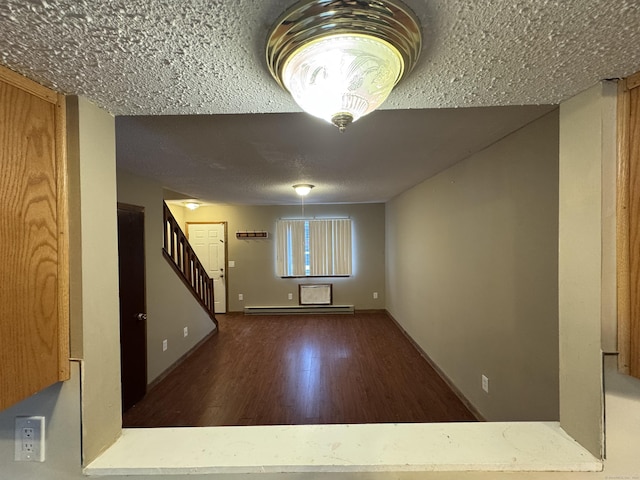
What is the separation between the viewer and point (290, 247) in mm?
5730

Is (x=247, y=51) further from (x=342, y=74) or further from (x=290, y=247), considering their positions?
(x=290, y=247)

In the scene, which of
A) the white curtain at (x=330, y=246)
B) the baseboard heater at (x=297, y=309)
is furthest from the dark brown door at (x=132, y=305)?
the white curtain at (x=330, y=246)

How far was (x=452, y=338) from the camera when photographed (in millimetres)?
2779

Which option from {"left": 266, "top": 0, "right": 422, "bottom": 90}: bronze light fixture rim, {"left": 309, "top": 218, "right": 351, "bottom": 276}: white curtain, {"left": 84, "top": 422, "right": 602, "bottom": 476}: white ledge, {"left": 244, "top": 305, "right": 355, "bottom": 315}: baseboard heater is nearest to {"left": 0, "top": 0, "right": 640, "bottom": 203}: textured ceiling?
{"left": 266, "top": 0, "right": 422, "bottom": 90}: bronze light fixture rim

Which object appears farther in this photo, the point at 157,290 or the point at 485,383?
the point at 157,290

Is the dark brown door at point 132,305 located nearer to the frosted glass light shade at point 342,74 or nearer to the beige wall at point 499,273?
the frosted glass light shade at point 342,74

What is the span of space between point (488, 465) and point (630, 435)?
41cm

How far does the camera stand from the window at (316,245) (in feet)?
18.7

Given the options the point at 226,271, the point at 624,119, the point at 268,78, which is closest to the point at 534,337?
the point at 624,119

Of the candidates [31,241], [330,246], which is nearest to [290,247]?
[330,246]

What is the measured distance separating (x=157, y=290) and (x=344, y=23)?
3.27 metres

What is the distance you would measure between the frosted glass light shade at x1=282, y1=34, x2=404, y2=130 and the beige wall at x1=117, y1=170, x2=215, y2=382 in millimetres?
2611

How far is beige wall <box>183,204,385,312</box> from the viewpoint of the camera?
5734mm

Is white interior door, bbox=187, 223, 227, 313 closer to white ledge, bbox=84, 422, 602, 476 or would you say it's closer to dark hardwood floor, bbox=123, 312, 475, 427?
dark hardwood floor, bbox=123, 312, 475, 427
